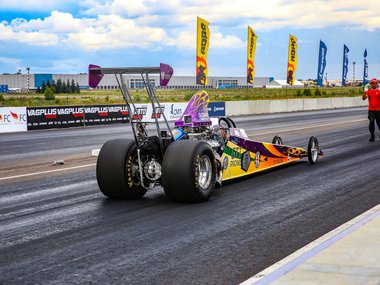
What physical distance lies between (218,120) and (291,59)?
40022 millimetres

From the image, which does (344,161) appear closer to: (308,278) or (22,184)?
(22,184)

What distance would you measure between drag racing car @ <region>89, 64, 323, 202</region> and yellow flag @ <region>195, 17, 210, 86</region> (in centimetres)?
2609

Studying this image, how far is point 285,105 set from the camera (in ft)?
153

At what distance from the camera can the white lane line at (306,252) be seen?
16.4 feet

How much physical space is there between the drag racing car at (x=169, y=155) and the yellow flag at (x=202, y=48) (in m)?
26.1

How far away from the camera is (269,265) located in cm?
562

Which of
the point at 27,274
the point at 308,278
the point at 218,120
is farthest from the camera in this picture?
the point at 218,120

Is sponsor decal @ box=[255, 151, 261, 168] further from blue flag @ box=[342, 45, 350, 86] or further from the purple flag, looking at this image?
blue flag @ box=[342, 45, 350, 86]

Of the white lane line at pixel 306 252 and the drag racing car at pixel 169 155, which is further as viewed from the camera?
the drag racing car at pixel 169 155

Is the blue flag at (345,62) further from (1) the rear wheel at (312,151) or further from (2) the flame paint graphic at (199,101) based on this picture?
(2) the flame paint graphic at (199,101)

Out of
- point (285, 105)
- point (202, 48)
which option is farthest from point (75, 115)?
point (285, 105)

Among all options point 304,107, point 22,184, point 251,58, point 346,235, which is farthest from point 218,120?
point 304,107

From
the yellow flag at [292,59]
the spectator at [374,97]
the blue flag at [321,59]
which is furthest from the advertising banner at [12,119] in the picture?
the blue flag at [321,59]

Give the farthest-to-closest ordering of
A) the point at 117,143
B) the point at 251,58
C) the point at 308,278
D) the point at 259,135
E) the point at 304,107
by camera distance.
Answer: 1. the point at 304,107
2. the point at 251,58
3. the point at 259,135
4. the point at 117,143
5. the point at 308,278
